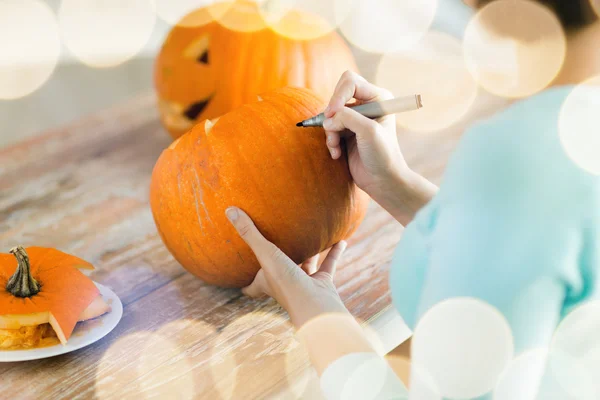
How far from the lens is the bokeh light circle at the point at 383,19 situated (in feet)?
8.71

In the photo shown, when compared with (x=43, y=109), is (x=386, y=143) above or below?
above

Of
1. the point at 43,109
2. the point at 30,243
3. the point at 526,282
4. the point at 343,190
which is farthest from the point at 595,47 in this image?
the point at 43,109

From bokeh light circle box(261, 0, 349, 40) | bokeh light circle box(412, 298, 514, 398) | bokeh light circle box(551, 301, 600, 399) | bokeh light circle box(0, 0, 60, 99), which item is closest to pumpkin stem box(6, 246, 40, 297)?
bokeh light circle box(412, 298, 514, 398)

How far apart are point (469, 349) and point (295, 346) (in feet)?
1.00

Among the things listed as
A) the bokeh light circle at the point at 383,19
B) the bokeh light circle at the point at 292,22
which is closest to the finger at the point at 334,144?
the bokeh light circle at the point at 292,22

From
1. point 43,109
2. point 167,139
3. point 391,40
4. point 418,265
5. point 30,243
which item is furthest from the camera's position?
point 43,109

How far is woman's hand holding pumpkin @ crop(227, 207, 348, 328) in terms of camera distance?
776 mm

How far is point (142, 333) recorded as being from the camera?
84 cm

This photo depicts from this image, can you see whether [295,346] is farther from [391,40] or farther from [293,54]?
[391,40]

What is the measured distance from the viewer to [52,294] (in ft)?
2.57

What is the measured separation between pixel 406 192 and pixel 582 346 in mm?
390

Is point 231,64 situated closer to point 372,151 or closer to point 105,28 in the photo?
point 372,151

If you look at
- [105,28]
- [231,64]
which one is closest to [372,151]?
[231,64]

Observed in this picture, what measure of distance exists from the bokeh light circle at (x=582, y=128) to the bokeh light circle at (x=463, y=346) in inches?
5.9
